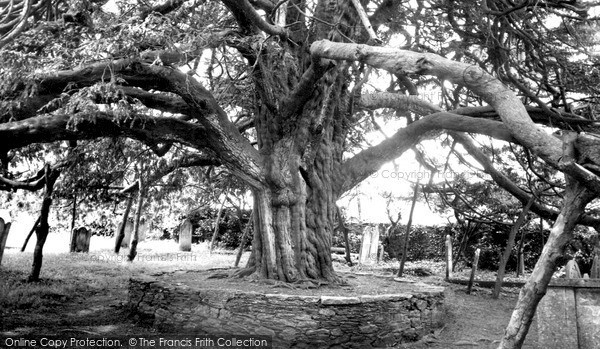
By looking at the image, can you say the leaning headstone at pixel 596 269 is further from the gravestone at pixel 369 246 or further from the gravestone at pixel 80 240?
the gravestone at pixel 80 240

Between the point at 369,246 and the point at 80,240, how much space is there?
10.3 m

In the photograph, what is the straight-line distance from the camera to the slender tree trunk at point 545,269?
4551mm

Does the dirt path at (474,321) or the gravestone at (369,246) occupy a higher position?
the gravestone at (369,246)

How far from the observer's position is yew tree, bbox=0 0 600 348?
22.7 feet

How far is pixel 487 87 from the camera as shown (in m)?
5.41

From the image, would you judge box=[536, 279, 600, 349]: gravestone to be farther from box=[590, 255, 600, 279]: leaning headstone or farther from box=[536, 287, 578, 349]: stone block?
box=[590, 255, 600, 279]: leaning headstone

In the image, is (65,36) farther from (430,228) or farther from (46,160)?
(430,228)

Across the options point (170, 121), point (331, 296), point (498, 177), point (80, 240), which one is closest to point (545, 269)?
point (331, 296)

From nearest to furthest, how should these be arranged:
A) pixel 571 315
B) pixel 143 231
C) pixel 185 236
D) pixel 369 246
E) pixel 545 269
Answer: pixel 545 269 < pixel 571 315 < pixel 369 246 < pixel 185 236 < pixel 143 231

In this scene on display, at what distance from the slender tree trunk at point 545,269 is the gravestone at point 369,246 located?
12908mm

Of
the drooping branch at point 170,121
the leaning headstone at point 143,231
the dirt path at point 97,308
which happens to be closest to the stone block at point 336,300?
the dirt path at point 97,308

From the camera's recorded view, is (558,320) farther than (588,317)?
Yes

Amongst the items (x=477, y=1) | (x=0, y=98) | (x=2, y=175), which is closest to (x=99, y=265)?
(x=2, y=175)

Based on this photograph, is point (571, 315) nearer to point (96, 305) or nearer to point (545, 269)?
point (545, 269)
